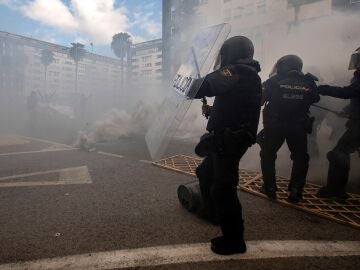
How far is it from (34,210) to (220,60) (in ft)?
8.72

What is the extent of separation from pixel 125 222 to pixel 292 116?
95.5 inches

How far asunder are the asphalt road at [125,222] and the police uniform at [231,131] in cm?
26

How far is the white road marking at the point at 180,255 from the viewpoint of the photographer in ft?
6.94

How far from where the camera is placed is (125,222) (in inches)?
115

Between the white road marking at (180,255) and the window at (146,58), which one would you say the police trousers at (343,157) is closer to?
the white road marking at (180,255)

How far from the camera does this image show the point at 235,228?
2307 millimetres

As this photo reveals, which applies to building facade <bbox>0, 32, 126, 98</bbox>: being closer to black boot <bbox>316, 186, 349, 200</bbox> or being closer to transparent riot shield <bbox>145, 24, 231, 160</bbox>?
transparent riot shield <bbox>145, 24, 231, 160</bbox>

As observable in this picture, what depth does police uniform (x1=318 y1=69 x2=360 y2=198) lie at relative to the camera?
3.57 m

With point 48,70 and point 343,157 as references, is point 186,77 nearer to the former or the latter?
point 343,157

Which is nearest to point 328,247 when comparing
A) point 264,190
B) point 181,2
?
point 264,190

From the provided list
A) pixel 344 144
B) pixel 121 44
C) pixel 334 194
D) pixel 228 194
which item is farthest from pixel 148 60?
pixel 228 194

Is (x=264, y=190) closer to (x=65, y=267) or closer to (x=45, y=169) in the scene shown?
(x=65, y=267)

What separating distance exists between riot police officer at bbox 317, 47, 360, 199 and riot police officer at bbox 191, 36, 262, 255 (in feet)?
5.70

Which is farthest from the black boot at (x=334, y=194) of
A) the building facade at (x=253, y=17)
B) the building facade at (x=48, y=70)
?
the building facade at (x=48, y=70)
